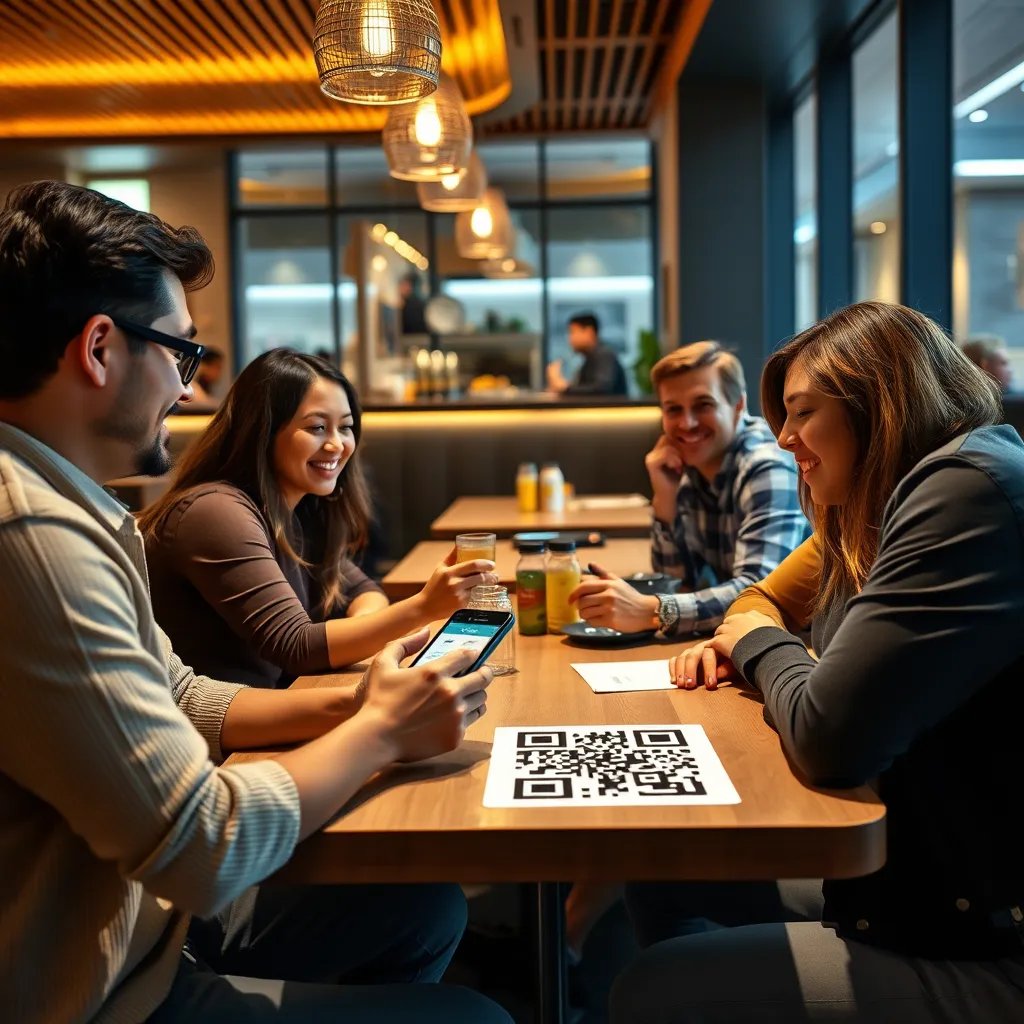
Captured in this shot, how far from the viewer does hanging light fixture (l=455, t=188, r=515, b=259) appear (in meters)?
6.16

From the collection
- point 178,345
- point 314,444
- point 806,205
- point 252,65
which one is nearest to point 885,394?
point 178,345

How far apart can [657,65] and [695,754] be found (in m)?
6.34

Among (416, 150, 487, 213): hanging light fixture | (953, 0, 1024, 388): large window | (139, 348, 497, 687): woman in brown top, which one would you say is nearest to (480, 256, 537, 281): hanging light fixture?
(953, 0, 1024, 388): large window

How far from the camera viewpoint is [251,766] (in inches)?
40.8

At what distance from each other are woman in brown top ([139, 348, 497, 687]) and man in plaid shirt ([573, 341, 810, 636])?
34cm

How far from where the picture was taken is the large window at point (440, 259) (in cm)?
980

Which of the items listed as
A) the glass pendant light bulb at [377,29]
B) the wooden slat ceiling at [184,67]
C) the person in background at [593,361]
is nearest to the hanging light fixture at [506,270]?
the person in background at [593,361]

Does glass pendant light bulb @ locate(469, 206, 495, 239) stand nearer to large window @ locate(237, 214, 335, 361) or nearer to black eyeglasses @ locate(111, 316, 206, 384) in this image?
large window @ locate(237, 214, 335, 361)

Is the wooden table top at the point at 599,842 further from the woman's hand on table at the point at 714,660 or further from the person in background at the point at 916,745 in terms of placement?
the woman's hand on table at the point at 714,660

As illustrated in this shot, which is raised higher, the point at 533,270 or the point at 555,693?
the point at 533,270

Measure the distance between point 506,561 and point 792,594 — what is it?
1277 mm

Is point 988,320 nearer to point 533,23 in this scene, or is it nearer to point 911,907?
point 533,23

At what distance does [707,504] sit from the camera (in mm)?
2744

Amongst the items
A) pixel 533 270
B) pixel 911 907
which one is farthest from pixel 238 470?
pixel 533 270
